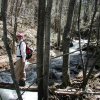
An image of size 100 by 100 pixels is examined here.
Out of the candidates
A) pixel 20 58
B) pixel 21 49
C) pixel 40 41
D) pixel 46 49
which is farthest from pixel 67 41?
pixel 40 41

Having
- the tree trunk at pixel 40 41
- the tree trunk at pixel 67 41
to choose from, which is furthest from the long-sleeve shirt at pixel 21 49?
the tree trunk at pixel 40 41

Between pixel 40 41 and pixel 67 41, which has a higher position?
pixel 40 41

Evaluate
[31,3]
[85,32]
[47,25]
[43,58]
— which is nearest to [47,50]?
[43,58]

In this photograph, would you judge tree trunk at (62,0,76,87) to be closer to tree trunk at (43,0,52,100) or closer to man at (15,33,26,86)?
man at (15,33,26,86)

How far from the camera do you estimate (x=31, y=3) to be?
42.8m

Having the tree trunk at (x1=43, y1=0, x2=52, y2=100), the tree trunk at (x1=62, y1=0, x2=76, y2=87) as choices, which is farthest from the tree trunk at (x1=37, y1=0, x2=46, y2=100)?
the tree trunk at (x1=62, y1=0, x2=76, y2=87)

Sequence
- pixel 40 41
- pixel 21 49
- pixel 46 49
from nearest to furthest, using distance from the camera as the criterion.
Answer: pixel 40 41
pixel 46 49
pixel 21 49

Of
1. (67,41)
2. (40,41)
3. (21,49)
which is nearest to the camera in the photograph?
(40,41)

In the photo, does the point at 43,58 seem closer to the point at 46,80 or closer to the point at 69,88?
the point at 46,80

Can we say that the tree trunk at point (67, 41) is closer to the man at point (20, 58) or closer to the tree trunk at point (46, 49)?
the man at point (20, 58)

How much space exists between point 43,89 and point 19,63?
2858 mm

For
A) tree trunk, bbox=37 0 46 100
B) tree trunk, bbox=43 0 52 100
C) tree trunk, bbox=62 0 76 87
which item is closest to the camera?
tree trunk, bbox=37 0 46 100

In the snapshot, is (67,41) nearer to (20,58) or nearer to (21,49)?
(21,49)

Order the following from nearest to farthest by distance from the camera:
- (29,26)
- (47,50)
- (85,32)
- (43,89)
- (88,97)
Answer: (47,50) < (43,89) < (88,97) < (29,26) < (85,32)
